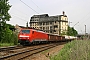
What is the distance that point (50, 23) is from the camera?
11806 centimetres

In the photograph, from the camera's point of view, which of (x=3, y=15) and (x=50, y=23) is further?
(x=50, y=23)

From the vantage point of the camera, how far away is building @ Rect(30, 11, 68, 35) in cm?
11369

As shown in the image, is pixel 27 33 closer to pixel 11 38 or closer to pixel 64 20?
pixel 11 38

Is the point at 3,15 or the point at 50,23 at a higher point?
the point at 50,23

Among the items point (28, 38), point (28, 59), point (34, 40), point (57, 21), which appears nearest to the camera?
point (28, 59)

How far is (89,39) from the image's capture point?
32.3ft

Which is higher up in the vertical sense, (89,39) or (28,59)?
(89,39)

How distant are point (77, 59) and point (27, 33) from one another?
73.8 ft

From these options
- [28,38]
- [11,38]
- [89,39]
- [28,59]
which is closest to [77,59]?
[89,39]

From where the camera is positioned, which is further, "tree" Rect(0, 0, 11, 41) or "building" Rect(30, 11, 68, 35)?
"building" Rect(30, 11, 68, 35)

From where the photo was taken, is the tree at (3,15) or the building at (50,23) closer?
the tree at (3,15)

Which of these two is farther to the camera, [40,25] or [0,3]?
[40,25]

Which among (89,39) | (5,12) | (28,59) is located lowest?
(28,59)

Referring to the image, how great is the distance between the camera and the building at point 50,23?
4476 inches
